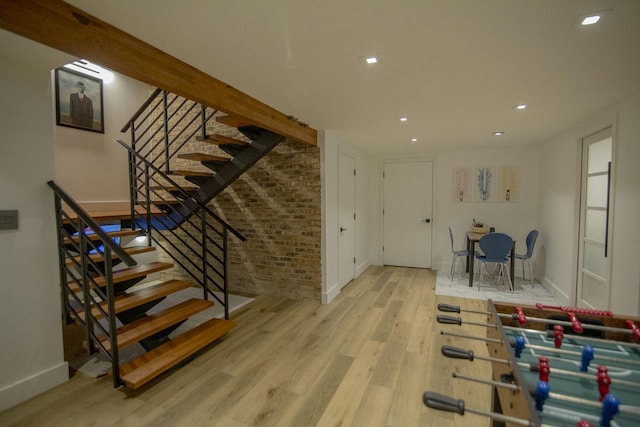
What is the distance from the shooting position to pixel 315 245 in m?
3.89

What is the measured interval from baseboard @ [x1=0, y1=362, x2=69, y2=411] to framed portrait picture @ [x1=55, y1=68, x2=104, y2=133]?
3.11 metres

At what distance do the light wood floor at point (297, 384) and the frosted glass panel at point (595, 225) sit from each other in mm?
1491

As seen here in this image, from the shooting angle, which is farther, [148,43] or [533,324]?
[148,43]

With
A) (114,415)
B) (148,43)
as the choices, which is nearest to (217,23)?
(148,43)

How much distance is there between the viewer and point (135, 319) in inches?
104

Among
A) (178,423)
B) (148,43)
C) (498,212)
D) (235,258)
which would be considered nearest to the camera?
(148,43)

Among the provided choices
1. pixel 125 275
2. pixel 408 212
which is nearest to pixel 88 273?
pixel 125 275

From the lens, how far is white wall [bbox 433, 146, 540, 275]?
4.90 meters

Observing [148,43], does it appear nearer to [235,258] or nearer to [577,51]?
[577,51]

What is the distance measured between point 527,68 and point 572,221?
244 centimetres

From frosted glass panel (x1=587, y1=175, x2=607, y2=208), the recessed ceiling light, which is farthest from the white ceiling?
frosted glass panel (x1=587, y1=175, x2=607, y2=208)

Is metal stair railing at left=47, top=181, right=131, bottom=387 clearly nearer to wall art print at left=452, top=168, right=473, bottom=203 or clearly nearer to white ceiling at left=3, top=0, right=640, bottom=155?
white ceiling at left=3, top=0, right=640, bottom=155

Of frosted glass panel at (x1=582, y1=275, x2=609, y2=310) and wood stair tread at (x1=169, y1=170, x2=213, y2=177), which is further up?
wood stair tread at (x1=169, y1=170, x2=213, y2=177)

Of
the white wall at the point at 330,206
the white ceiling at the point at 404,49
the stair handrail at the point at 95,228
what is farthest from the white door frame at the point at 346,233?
the stair handrail at the point at 95,228
